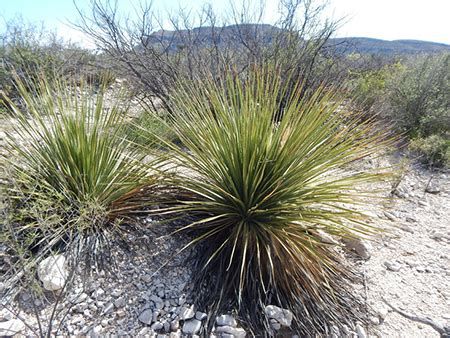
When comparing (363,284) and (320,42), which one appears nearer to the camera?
(363,284)

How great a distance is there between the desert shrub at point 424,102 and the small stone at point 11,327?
577cm

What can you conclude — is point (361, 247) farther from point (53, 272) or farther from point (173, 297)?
point (53, 272)

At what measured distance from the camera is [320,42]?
14.9ft

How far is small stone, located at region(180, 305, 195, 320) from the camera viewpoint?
4.37ft

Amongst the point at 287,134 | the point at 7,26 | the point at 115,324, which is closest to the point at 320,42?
the point at 287,134

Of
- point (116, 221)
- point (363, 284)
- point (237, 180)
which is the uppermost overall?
point (237, 180)

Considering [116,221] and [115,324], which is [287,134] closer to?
[116,221]

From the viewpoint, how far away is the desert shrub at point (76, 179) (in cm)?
154

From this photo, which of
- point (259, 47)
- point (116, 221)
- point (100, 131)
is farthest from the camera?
point (259, 47)

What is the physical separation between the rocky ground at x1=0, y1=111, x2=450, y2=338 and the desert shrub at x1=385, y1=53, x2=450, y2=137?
3744mm

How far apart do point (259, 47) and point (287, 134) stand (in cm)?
347

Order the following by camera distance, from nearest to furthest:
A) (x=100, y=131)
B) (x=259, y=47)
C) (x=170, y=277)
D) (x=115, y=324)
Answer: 1. (x=115, y=324)
2. (x=170, y=277)
3. (x=100, y=131)
4. (x=259, y=47)

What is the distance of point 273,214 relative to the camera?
1535 millimetres

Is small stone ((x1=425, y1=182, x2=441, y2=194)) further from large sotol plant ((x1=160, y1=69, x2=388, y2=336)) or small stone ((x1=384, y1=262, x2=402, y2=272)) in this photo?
large sotol plant ((x1=160, y1=69, x2=388, y2=336))
